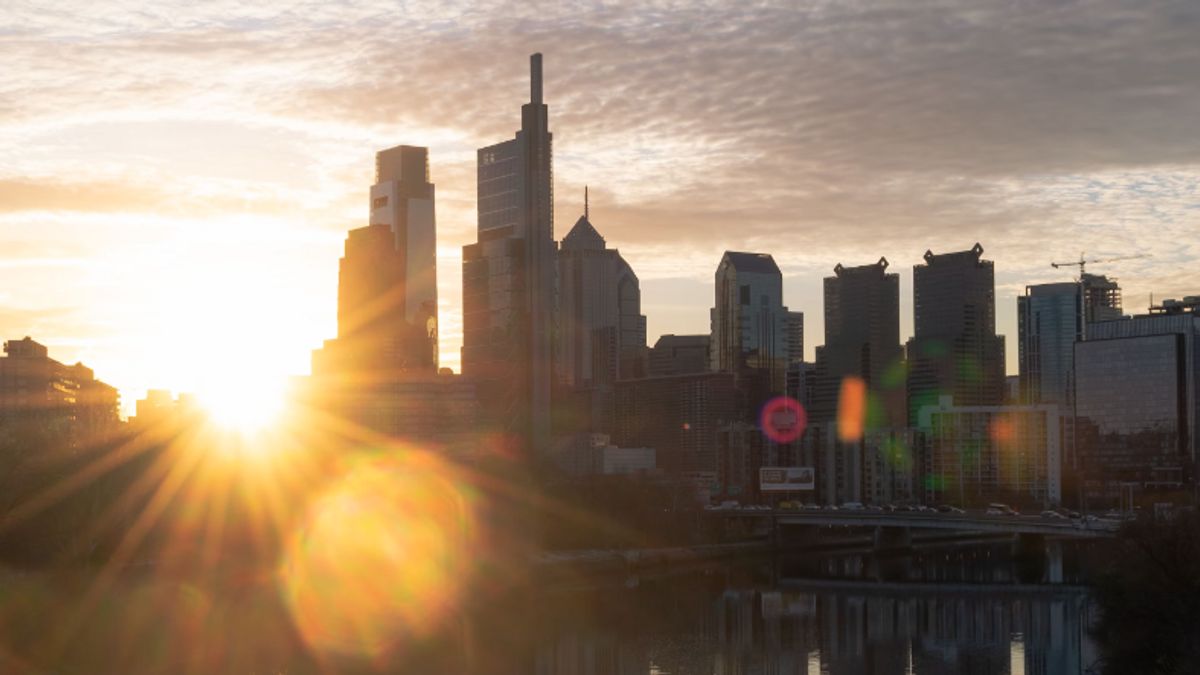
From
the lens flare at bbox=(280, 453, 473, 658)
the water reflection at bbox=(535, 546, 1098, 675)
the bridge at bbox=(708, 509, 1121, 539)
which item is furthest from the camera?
the bridge at bbox=(708, 509, 1121, 539)

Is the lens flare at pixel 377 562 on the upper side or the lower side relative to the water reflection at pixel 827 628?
upper

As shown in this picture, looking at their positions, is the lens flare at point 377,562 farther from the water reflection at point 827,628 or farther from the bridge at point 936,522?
the bridge at point 936,522

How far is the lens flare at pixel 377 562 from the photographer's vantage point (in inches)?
3127

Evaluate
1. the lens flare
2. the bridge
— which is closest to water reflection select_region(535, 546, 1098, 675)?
the lens flare

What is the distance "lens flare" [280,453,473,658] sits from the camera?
7944 centimetres

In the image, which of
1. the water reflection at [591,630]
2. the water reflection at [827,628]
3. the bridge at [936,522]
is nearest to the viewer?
the water reflection at [591,630]

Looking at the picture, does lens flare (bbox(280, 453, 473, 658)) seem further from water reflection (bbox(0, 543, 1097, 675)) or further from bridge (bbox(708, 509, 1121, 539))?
bridge (bbox(708, 509, 1121, 539))

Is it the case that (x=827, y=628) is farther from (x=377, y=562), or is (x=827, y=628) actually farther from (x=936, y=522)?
(x=936, y=522)

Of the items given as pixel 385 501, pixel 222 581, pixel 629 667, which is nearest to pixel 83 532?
pixel 222 581

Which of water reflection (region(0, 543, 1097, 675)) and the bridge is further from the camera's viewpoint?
the bridge

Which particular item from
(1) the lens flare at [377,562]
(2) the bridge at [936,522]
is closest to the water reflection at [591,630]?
(1) the lens flare at [377,562]

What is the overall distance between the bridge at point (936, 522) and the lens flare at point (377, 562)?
4786cm

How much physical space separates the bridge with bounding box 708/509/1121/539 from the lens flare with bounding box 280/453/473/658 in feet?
157

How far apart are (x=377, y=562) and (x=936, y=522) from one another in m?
77.6
